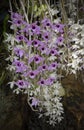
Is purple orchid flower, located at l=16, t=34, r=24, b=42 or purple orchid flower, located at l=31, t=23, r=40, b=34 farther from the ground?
purple orchid flower, located at l=31, t=23, r=40, b=34

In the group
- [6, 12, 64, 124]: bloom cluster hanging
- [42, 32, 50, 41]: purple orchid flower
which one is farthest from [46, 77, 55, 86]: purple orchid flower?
[42, 32, 50, 41]: purple orchid flower

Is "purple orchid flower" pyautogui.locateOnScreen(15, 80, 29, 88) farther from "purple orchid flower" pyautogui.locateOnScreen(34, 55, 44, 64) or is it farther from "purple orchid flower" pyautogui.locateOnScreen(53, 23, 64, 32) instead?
"purple orchid flower" pyautogui.locateOnScreen(53, 23, 64, 32)

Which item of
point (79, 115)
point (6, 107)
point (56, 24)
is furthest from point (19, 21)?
point (79, 115)

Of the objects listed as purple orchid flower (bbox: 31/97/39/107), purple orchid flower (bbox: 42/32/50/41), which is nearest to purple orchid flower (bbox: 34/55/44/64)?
purple orchid flower (bbox: 42/32/50/41)

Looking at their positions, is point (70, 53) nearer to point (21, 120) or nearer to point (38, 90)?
point (38, 90)

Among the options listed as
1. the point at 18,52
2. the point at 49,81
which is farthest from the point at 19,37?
the point at 49,81

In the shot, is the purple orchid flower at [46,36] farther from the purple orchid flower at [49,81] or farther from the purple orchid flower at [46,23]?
the purple orchid flower at [49,81]

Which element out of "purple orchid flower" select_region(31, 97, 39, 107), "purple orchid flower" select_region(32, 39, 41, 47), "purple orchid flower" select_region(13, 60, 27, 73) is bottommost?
→ "purple orchid flower" select_region(31, 97, 39, 107)

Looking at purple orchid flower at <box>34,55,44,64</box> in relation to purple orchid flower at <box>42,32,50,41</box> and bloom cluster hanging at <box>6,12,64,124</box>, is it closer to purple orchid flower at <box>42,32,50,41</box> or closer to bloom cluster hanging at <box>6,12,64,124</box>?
bloom cluster hanging at <box>6,12,64,124</box>

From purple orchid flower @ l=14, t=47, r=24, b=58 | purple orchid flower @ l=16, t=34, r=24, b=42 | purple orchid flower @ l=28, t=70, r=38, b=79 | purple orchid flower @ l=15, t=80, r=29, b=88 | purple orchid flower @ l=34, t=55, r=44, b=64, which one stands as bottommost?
purple orchid flower @ l=15, t=80, r=29, b=88

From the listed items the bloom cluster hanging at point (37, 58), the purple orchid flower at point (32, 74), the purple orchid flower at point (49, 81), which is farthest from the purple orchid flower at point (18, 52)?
the purple orchid flower at point (49, 81)

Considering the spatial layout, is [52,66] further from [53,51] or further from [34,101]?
[34,101]
